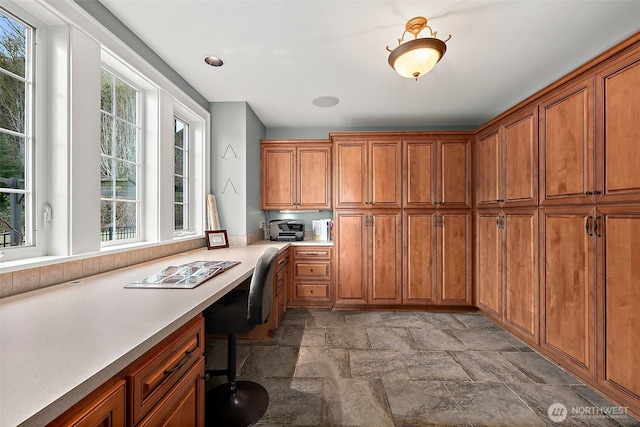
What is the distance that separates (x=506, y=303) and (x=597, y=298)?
99 centimetres

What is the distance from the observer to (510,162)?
262 cm

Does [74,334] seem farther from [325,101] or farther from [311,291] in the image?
[325,101]

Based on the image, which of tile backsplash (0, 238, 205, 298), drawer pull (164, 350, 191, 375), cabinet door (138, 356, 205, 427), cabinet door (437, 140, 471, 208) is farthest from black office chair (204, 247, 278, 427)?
cabinet door (437, 140, 471, 208)

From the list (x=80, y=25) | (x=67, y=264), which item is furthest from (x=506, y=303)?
(x=80, y=25)

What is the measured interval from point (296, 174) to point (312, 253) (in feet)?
3.69

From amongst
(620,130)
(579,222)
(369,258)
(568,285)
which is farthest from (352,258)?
(620,130)

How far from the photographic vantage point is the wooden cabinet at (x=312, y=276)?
340 centimetres

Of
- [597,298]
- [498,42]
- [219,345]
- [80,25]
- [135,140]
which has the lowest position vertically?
[219,345]

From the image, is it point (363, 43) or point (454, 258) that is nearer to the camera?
point (363, 43)

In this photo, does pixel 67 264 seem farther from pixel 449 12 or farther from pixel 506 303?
pixel 506 303

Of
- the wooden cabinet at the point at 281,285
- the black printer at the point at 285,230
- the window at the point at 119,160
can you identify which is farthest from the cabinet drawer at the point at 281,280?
the window at the point at 119,160

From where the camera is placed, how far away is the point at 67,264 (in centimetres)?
145

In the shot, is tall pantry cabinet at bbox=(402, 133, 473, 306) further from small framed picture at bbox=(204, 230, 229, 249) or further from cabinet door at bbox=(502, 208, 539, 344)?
small framed picture at bbox=(204, 230, 229, 249)

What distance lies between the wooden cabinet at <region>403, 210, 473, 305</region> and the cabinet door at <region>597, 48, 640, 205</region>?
1.62 metres
